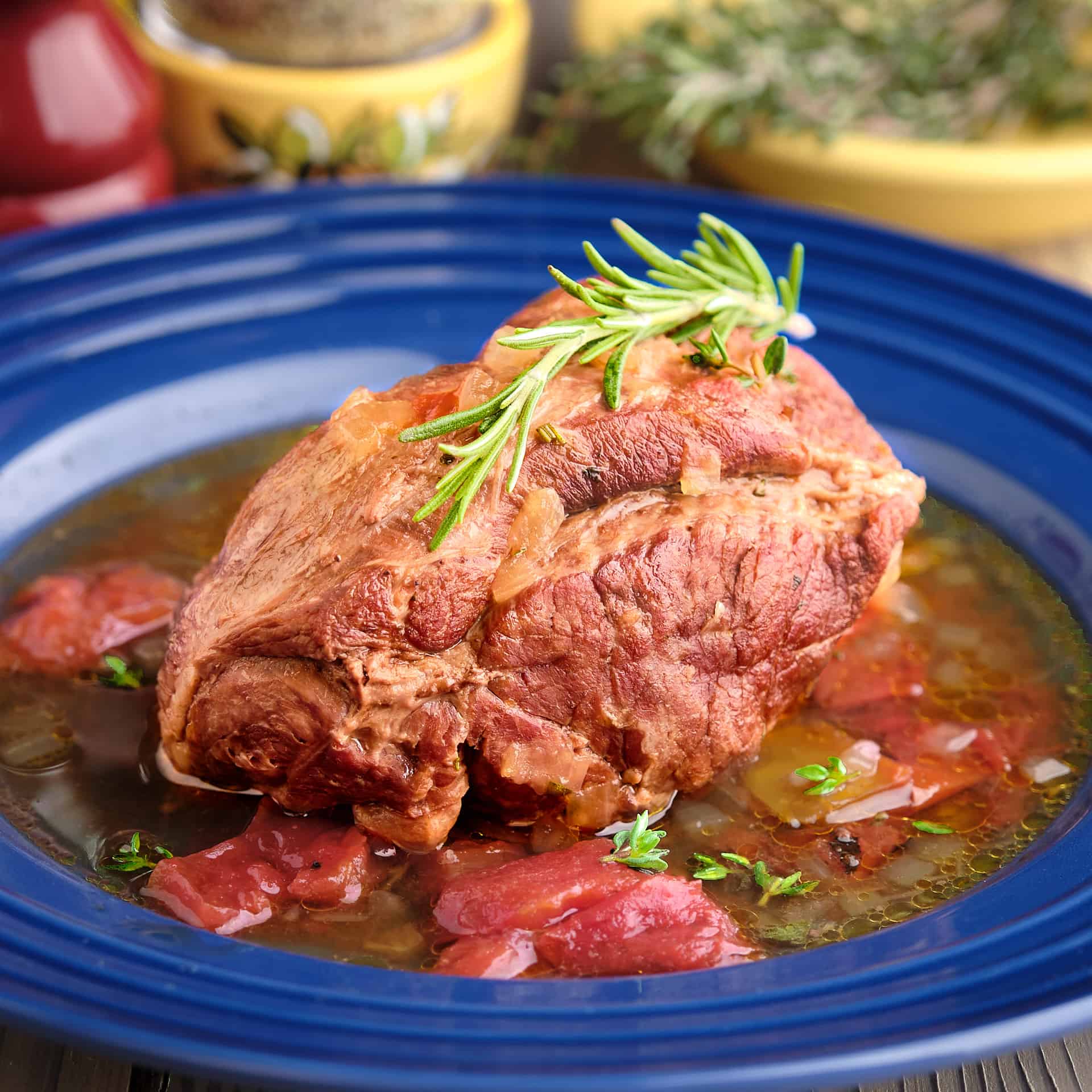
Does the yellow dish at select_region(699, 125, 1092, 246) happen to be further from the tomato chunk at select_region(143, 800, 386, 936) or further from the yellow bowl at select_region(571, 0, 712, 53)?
the tomato chunk at select_region(143, 800, 386, 936)

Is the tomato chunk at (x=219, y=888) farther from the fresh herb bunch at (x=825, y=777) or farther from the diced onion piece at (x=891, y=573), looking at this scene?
the diced onion piece at (x=891, y=573)

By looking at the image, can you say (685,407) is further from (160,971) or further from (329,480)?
(160,971)

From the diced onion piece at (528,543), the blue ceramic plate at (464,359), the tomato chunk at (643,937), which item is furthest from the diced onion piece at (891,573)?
the tomato chunk at (643,937)

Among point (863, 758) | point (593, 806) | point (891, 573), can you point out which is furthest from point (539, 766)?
point (891, 573)

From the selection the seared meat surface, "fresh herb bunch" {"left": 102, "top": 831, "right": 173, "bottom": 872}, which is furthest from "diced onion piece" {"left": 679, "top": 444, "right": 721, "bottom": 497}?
"fresh herb bunch" {"left": 102, "top": 831, "right": 173, "bottom": 872}

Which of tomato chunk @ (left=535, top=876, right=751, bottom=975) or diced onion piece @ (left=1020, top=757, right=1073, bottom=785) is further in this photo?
diced onion piece @ (left=1020, top=757, right=1073, bottom=785)
